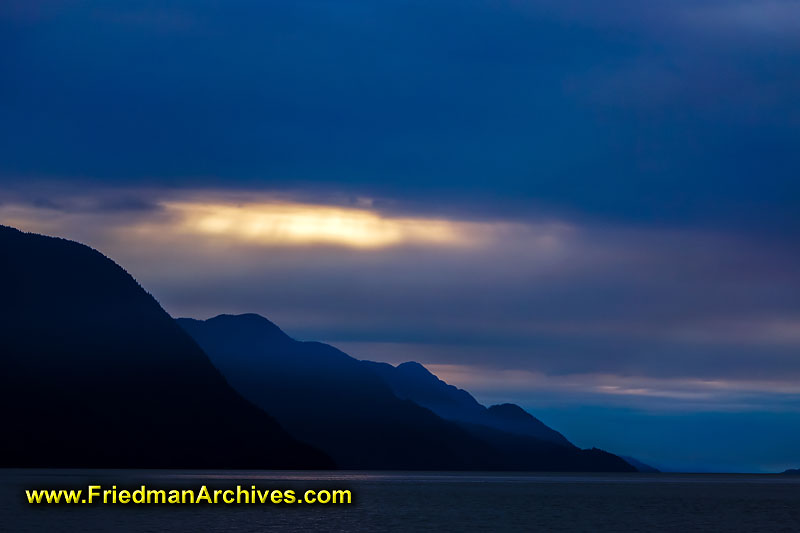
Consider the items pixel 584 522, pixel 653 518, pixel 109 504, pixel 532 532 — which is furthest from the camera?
pixel 109 504

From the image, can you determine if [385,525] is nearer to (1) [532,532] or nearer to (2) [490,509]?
(1) [532,532]

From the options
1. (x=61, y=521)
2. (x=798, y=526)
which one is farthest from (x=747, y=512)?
(x=61, y=521)

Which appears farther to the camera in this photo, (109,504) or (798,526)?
(109,504)

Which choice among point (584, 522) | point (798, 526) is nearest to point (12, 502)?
point (584, 522)

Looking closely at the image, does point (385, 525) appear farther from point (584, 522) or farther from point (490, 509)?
point (490, 509)

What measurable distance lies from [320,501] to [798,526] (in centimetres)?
7594

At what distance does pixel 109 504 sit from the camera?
169000 mm

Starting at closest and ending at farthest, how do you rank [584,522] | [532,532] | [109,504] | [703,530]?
[532,532], [703,530], [584,522], [109,504]

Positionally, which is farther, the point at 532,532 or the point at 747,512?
the point at 747,512

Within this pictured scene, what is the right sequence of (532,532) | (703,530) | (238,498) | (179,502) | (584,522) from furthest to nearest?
(238,498) < (179,502) < (584,522) < (703,530) < (532,532)

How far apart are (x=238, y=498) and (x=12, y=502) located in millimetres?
40992

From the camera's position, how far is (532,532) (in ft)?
398

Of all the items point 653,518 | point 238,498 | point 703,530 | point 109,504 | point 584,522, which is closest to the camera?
point 703,530

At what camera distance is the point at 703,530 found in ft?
427
